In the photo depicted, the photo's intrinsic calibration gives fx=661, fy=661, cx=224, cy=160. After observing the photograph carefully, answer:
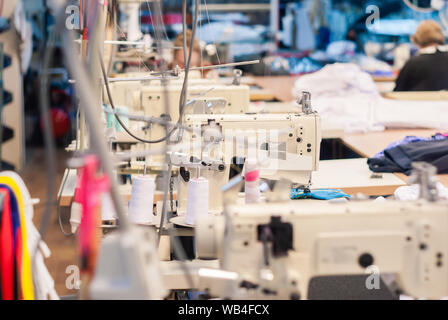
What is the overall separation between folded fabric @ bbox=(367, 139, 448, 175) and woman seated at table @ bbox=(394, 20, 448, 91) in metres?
2.33

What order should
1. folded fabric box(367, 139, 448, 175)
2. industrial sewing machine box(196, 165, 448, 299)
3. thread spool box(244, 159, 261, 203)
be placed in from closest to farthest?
industrial sewing machine box(196, 165, 448, 299)
thread spool box(244, 159, 261, 203)
folded fabric box(367, 139, 448, 175)

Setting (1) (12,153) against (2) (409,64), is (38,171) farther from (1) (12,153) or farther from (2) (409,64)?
(2) (409,64)

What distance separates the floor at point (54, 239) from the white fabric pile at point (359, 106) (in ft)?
5.78

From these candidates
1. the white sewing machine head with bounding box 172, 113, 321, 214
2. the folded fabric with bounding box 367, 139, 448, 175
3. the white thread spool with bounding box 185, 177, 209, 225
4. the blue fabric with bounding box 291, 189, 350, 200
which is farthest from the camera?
the folded fabric with bounding box 367, 139, 448, 175

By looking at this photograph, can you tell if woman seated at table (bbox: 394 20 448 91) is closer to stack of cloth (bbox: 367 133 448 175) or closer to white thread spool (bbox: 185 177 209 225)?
stack of cloth (bbox: 367 133 448 175)

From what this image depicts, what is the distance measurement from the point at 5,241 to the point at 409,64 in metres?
4.48

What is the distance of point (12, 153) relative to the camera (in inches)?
241

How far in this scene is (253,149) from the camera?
7.80 ft

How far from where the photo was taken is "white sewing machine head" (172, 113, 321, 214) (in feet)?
7.53

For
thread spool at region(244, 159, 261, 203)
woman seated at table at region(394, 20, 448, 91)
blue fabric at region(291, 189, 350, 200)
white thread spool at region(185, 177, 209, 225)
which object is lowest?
blue fabric at region(291, 189, 350, 200)

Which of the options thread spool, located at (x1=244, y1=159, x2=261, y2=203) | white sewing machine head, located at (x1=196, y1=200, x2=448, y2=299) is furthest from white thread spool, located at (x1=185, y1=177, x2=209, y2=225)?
white sewing machine head, located at (x1=196, y1=200, x2=448, y2=299)

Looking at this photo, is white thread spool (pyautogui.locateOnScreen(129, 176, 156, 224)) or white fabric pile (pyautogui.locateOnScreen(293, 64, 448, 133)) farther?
white fabric pile (pyautogui.locateOnScreen(293, 64, 448, 133))

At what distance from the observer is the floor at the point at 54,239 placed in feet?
12.4
